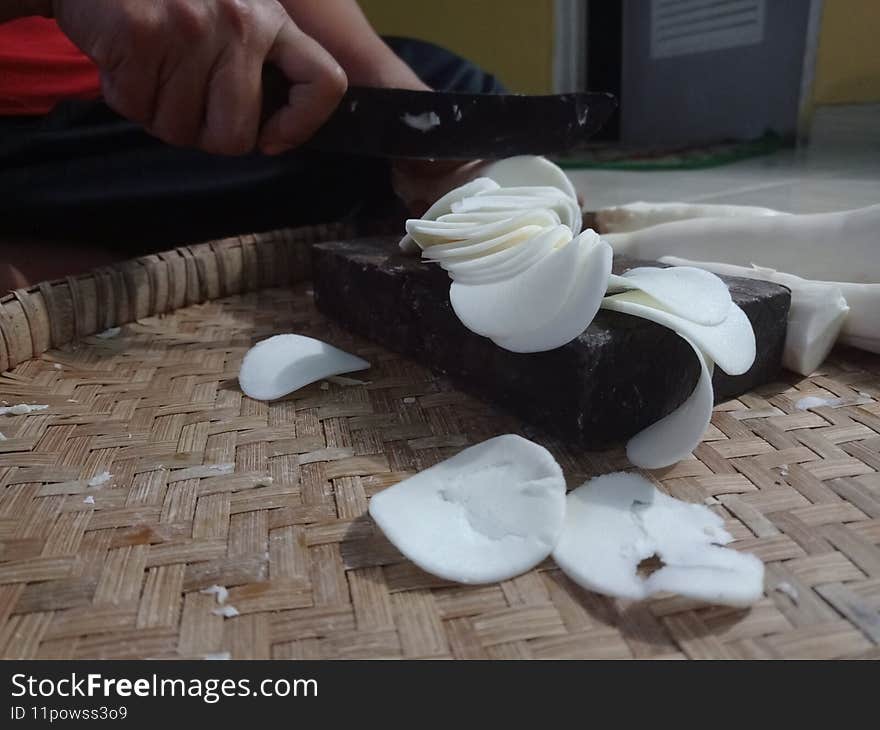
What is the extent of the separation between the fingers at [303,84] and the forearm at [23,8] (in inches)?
8.4

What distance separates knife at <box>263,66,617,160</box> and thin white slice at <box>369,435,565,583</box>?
0.44 metres

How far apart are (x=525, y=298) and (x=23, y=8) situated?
1.95 ft

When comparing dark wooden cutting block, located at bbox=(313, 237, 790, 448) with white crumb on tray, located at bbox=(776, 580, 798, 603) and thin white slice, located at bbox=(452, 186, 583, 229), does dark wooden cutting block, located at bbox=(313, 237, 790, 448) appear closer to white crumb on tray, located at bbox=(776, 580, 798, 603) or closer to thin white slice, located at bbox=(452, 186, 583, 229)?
thin white slice, located at bbox=(452, 186, 583, 229)

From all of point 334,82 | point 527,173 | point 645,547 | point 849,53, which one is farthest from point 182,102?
point 849,53

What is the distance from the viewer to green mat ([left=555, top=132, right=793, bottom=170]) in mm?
2188

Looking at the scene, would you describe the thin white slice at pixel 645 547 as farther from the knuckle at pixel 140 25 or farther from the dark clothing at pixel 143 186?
the dark clothing at pixel 143 186

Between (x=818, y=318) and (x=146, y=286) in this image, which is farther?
(x=146, y=286)

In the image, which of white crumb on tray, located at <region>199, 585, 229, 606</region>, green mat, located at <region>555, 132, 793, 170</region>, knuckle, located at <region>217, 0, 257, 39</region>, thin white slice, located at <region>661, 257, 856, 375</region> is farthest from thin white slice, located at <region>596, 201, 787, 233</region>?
green mat, located at <region>555, 132, 793, 170</region>

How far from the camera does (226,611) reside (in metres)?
0.39

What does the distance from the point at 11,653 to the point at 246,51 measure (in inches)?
22.5

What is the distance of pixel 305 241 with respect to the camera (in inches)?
39.1


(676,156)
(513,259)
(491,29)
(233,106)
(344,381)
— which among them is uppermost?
(491,29)

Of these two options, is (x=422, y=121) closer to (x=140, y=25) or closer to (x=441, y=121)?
(x=441, y=121)

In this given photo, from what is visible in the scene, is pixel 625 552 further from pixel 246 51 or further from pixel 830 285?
pixel 246 51
